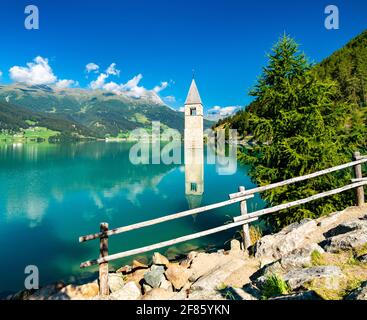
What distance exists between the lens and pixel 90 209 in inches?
1022

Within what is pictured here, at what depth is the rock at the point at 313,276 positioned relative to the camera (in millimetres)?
→ 5073

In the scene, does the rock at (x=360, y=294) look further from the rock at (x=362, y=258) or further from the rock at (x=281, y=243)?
the rock at (x=281, y=243)

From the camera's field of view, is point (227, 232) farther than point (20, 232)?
No

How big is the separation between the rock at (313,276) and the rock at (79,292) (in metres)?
5.85

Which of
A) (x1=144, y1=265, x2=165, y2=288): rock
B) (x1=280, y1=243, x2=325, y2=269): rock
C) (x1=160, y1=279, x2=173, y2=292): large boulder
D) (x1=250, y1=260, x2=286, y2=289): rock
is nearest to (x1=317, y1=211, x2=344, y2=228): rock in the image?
(x1=280, y1=243, x2=325, y2=269): rock

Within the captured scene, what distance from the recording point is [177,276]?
898 cm

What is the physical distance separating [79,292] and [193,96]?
2831 inches

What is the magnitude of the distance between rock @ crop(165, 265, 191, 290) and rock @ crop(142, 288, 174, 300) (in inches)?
31.5

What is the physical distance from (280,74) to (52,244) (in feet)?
55.5

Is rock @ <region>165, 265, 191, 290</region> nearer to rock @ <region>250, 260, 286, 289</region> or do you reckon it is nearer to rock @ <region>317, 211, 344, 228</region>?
rock @ <region>250, 260, 286, 289</region>

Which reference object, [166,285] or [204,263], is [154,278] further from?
[204,263]

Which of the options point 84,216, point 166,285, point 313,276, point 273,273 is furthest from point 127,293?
point 84,216
